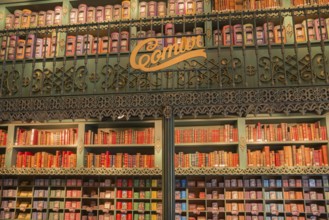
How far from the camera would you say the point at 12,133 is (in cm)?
541

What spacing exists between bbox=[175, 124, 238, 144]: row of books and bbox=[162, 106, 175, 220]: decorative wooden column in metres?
1.96

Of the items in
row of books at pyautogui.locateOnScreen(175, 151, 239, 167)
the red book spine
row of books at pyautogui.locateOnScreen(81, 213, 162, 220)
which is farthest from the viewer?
row of books at pyautogui.locateOnScreen(81, 213, 162, 220)

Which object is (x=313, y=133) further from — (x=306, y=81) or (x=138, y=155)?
(x=138, y=155)

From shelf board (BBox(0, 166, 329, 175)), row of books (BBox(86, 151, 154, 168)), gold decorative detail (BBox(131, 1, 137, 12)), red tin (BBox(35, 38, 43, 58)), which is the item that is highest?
gold decorative detail (BBox(131, 1, 137, 12))

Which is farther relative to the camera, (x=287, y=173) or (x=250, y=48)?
A: (x=287, y=173)

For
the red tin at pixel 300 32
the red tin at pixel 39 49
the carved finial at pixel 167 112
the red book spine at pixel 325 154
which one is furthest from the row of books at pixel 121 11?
the carved finial at pixel 167 112

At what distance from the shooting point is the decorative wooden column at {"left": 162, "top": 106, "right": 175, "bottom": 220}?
2.89m

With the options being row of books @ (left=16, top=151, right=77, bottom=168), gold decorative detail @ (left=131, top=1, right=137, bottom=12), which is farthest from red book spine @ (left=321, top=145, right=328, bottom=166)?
row of books @ (left=16, top=151, right=77, bottom=168)

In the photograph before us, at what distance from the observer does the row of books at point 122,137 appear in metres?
5.07

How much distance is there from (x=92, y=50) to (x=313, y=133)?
11.3ft

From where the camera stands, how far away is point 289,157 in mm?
4723

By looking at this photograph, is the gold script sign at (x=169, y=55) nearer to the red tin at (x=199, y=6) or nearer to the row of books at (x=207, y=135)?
the red tin at (x=199, y=6)

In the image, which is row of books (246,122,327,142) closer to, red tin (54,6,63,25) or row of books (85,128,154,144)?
row of books (85,128,154,144)

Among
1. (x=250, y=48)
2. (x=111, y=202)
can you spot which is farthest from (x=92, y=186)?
(x=250, y=48)
